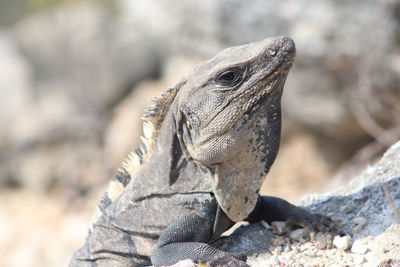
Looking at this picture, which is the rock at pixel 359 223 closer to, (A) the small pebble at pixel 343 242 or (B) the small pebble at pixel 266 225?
(A) the small pebble at pixel 343 242

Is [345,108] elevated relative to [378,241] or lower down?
elevated

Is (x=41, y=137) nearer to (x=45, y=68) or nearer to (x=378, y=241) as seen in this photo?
(x=45, y=68)

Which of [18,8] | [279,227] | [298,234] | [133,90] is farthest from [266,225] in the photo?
[18,8]

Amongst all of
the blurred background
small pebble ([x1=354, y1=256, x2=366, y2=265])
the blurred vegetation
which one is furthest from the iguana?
the blurred vegetation

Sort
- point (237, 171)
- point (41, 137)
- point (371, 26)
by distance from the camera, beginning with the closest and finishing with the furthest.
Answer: point (237, 171) → point (371, 26) → point (41, 137)

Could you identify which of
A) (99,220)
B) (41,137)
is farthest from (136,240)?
(41,137)

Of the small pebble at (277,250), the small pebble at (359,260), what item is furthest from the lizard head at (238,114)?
the small pebble at (359,260)

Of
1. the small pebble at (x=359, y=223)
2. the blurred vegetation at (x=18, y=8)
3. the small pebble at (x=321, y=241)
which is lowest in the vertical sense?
the small pebble at (x=321, y=241)

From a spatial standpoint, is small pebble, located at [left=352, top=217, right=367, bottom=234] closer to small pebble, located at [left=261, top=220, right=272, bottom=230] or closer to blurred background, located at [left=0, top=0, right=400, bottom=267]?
small pebble, located at [left=261, top=220, right=272, bottom=230]
